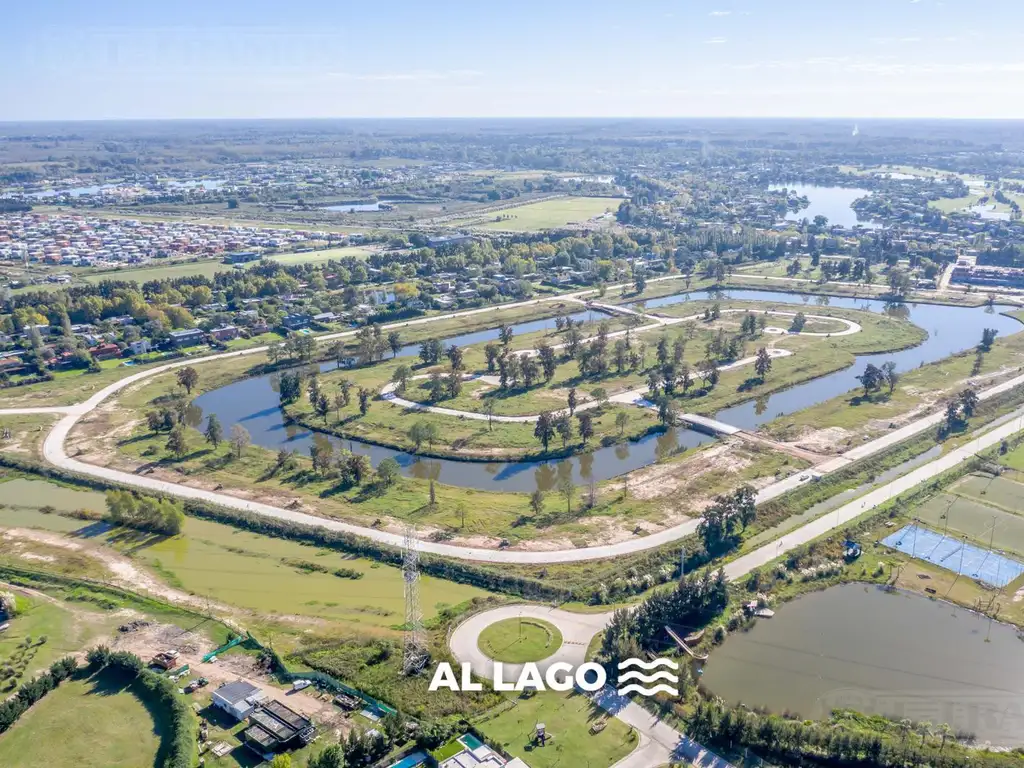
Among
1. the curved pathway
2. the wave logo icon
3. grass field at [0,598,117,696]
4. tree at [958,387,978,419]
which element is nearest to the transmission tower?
the curved pathway

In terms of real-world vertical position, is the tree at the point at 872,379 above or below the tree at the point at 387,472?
above

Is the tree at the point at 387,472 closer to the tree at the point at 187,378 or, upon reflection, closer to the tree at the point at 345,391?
the tree at the point at 345,391

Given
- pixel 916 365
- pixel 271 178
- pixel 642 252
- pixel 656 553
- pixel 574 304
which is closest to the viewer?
pixel 656 553

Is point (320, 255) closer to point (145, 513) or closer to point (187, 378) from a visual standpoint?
point (187, 378)

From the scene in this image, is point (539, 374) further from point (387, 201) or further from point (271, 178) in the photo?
point (271, 178)

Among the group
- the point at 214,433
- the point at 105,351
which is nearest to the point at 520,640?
the point at 214,433

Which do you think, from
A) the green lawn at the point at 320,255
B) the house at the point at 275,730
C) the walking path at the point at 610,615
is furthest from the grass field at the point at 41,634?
the green lawn at the point at 320,255

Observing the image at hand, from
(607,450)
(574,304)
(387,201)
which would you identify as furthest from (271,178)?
(607,450)

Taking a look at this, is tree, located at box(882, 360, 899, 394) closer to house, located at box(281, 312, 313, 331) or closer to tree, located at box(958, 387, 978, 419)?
tree, located at box(958, 387, 978, 419)
